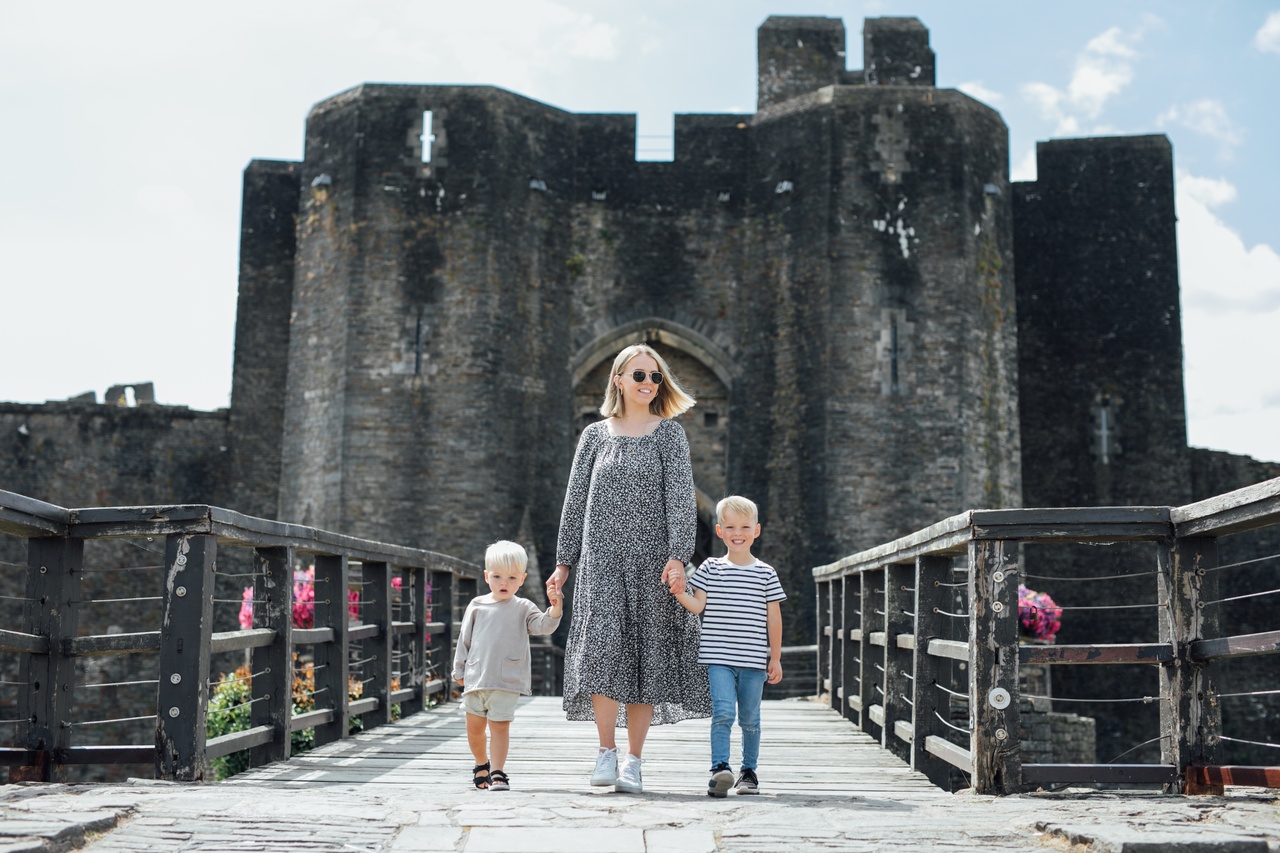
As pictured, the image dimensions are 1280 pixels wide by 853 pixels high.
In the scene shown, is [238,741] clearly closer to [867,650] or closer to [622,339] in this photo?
[867,650]

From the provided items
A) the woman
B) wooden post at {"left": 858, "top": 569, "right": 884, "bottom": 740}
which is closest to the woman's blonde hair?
the woman

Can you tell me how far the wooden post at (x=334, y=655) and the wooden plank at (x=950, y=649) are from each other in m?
2.73

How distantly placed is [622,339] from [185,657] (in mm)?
14494

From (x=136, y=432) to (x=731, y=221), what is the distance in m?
9.34

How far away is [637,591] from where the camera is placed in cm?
493

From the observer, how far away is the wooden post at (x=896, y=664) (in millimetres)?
6422

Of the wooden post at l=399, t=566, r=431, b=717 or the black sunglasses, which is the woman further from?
the wooden post at l=399, t=566, r=431, b=717

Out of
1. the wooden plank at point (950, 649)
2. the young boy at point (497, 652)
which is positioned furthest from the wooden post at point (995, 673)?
the young boy at point (497, 652)

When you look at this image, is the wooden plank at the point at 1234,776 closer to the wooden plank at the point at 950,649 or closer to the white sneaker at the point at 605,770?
the wooden plank at the point at 950,649

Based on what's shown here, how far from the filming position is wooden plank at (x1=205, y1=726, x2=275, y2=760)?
16.0 ft

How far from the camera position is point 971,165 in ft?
60.3

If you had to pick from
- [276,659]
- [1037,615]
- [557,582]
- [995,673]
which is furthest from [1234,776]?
[1037,615]

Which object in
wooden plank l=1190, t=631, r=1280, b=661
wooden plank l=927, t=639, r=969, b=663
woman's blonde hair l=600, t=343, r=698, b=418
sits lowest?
wooden plank l=927, t=639, r=969, b=663

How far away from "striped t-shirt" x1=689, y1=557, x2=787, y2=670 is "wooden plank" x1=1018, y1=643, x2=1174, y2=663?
879mm
